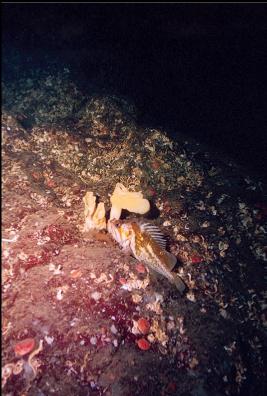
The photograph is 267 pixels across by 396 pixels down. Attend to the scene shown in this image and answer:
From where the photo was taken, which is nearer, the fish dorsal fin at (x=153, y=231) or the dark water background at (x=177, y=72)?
the fish dorsal fin at (x=153, y=231)

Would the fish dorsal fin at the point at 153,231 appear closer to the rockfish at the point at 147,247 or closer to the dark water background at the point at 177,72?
the rockfish at the point at 147,247

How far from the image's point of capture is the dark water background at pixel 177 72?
435 centimetres

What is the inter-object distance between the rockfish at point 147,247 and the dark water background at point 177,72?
2.57 metres

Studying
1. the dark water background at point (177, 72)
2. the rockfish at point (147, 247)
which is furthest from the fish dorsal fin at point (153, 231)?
the dark water background at point (177, 72)

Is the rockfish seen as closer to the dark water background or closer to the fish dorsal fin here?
the fish dorsal fin

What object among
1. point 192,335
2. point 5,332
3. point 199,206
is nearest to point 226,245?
point 199,206

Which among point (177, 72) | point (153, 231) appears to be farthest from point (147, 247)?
point (177, 72)

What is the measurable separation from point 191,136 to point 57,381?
5546mm

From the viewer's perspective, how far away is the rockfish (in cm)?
381

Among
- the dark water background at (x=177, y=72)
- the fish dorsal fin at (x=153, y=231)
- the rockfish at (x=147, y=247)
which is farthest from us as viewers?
the dark water background at (x=177, y=72)

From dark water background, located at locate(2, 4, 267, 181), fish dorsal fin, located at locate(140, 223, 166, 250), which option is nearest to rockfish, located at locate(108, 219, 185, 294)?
fish dorsal fin, located at locate(140, 223, 166, 250)

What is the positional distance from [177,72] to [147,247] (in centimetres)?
518

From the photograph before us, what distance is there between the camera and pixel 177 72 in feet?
23.9

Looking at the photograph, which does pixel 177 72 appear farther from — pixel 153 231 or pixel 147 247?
pixel 147 247
